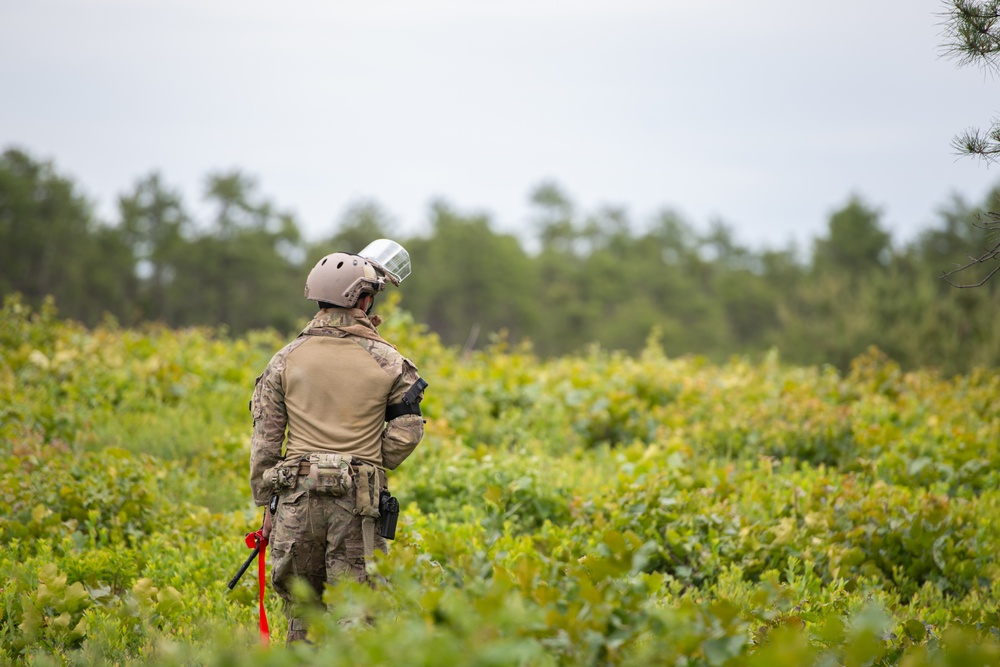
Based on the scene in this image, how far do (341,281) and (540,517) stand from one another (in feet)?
10.9

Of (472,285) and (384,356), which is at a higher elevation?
(472,285)

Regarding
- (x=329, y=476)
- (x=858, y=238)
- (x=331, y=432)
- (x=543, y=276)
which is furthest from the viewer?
(x=543, y=276)

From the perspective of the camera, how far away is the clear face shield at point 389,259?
15.1 ft

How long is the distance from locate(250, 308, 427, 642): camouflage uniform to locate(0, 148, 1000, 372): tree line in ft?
87.5

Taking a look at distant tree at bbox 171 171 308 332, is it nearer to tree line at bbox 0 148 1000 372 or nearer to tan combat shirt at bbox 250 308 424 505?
tree line at bbox 0 148 1000 372

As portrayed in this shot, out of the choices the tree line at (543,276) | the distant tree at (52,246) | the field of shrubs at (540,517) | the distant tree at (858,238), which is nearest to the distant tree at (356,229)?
the tree line at (543,276)

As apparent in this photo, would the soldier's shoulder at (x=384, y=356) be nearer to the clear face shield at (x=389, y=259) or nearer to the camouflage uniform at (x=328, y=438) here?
the camouflage uniform at (x=328, y=438)

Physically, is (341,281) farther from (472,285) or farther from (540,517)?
(472,285)

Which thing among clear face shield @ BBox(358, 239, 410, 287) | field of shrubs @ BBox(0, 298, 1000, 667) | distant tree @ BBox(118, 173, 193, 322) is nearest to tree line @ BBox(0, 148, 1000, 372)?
distant tree @ BBox(118, 173, 193, 322)

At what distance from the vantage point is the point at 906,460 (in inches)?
321

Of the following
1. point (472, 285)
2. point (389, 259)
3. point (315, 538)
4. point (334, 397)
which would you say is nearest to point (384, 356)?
point (334, 397)

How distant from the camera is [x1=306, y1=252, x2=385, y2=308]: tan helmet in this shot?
438cm

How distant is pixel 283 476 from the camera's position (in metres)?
4.21

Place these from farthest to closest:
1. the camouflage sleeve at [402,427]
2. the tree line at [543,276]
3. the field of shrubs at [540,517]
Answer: the tree line at [543,276], the camouflage sleeve at [402,427], the field of shrubs at [540,517]
